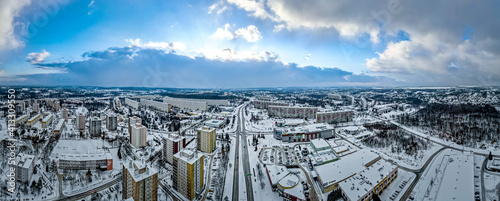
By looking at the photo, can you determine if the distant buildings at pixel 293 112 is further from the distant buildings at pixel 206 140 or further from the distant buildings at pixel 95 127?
the distant buildings at pixel 95 127

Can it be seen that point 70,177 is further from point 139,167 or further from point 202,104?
point 202,104

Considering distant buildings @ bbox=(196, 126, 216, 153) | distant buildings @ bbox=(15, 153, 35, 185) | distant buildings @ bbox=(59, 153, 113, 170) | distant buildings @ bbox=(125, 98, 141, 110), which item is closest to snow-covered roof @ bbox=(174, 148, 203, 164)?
distant buildings @ bbox=(196, 126, 216, 153)

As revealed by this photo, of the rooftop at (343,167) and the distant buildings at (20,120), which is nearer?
the rooftop at (343,167)

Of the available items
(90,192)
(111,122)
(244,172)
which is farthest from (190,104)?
(90,192)

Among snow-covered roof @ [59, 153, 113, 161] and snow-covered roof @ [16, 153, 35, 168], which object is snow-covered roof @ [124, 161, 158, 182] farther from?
snow-covered roof @ [16, 153, 35, 168]

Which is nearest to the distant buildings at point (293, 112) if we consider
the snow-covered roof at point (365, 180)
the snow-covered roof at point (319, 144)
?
the snow-covered roof at point (319, 144)
